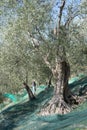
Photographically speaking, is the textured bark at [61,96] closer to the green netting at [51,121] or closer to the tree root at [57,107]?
the tree root at [57,107]

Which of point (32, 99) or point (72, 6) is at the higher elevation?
point (72, 6)

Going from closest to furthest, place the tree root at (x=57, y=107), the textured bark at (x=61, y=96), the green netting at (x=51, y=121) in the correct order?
the green netting at (x=51, y=121) < the tree root at (x=57, y=107) < the textured bark at (x=61, y=96)

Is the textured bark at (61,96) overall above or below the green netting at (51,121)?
above

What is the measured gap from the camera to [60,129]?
50.0ft

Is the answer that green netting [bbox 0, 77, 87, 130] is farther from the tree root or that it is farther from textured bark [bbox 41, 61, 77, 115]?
textured bark [bbox 41, 61, 77, 115]

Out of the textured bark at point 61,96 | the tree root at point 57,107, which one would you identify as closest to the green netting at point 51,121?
the tree root at point 57,107

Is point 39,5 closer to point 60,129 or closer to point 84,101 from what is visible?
point 84,101

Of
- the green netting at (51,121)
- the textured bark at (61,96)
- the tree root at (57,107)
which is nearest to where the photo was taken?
the green netting at (51,121)

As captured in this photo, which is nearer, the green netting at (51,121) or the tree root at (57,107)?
the green netting at (51,121)

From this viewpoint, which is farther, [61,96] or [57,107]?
[61,96]

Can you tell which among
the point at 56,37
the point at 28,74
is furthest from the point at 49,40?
the point at 28,74

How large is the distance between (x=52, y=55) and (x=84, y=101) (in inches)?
145

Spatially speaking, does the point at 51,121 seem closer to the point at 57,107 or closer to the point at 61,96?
the point at 57,107

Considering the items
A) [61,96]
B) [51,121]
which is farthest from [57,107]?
[51,121]
